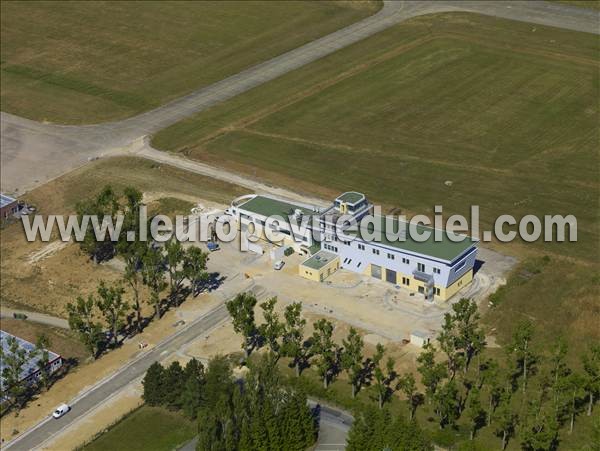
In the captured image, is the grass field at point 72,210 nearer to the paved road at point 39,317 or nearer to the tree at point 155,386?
the paved road at point 39,317

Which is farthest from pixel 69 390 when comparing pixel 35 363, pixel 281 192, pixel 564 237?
pixel 564 237

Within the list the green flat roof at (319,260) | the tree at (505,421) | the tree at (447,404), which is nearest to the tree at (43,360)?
the green flat roof at (319,260)

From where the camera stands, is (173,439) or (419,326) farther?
(419,326)

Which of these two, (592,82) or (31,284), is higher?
(592,82)

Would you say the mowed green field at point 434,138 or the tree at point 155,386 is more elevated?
the mowed green field at point 434,138

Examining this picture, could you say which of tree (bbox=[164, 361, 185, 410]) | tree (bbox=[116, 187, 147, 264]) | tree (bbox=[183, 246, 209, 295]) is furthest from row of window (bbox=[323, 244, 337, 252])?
tree (bbox=[164, 361, 185, 410])

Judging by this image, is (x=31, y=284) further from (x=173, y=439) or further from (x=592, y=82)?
(x=592, y=82)

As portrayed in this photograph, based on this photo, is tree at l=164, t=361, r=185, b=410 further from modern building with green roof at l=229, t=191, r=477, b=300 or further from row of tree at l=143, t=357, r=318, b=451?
modern building with green roof at l=229, t=191, r=477, b=300
